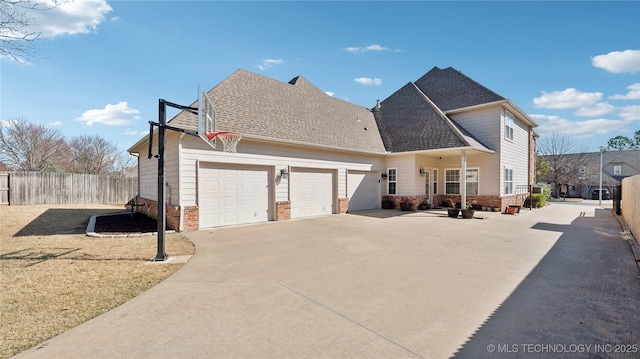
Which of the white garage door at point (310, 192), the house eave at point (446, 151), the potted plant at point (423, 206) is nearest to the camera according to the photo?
the white garage door at point (310, 192)

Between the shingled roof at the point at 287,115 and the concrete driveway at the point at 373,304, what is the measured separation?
17.8 ft

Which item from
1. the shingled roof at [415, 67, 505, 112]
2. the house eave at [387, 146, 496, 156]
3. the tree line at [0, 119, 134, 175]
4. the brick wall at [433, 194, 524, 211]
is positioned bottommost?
the brick wall at [433, 194, 524, 211]

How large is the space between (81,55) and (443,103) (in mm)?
18738

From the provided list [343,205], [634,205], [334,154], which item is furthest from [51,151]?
[634,205]

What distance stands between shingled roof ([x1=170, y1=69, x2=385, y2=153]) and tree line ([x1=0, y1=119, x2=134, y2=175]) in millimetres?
22374

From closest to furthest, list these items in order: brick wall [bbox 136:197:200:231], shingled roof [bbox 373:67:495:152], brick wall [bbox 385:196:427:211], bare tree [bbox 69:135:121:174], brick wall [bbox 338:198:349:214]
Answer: brick wall [bbox 136:197:200:231]
brick wall [bbox 338:198:349:214]
shingled roof [bbox 373:67:495:152]
brick wall [bbox 385:196:427:211]
bare tree [bbox 69:135:121:174]

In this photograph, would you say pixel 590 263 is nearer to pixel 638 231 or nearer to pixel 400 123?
pixel 638 231

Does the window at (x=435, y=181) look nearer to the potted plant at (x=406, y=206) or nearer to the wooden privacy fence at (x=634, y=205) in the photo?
the potted plant at (x=406, y=206)

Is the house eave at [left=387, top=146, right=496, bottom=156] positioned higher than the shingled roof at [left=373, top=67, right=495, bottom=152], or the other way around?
the shingled roof at [left=373, top=67, right=495, bottom=152]

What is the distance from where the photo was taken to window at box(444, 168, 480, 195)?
53.6 ft

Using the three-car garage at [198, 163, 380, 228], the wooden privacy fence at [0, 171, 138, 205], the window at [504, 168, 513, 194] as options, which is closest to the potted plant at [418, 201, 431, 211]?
the three-car garage at [198, 163, 380, 228]

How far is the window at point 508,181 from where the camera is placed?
637 inches

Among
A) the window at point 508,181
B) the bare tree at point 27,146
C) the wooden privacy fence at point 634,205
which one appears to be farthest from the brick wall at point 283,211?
the bare tree at point 27,146

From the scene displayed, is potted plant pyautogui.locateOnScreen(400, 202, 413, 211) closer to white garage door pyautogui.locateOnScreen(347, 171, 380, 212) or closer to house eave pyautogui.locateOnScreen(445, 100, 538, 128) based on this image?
white garage door pyautogui.locateOnScreen(347, 171, 380, 212)
